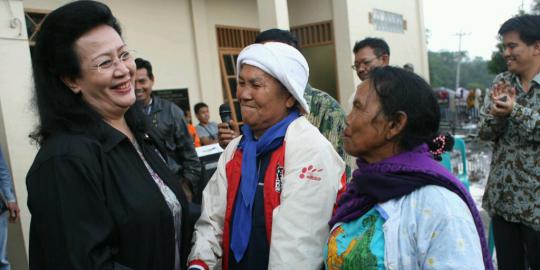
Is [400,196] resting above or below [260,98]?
below

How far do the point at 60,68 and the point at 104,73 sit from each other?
15 cm

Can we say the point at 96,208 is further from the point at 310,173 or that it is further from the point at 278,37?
the point at 278,37

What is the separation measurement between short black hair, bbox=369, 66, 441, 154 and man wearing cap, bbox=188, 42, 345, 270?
0.35 metres

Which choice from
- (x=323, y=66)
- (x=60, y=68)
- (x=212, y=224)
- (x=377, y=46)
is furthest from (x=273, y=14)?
A: (x=60, y=68)

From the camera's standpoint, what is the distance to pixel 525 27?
285 cm

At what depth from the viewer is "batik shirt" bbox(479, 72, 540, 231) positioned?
8.82ft

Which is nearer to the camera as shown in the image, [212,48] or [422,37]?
[212,48]

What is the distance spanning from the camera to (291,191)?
1.67 metres

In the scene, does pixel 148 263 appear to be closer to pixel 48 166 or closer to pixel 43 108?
pixel 48 166

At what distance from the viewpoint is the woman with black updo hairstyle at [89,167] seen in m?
1.39

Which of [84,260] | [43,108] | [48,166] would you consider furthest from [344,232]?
[43,108]

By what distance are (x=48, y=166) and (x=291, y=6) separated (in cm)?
946

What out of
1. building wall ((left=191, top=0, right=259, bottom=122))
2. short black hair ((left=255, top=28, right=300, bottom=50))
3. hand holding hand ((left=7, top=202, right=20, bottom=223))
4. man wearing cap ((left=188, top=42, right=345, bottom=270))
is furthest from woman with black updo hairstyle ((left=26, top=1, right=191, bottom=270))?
building wall ((left=191, top=0, right=259, bottom=122))

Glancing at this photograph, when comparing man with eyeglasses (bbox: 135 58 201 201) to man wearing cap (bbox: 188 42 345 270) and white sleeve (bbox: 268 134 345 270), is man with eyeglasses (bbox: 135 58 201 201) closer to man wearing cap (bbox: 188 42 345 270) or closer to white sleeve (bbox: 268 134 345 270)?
man wearing cap (bbox: 188 42 345 270)
